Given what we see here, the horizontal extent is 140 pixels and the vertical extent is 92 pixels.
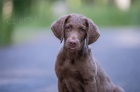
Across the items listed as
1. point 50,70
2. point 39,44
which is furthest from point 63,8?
point 50,70

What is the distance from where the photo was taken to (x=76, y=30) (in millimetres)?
8180

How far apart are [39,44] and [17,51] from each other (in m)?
3.09

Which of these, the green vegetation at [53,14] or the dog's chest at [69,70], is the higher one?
the green vegetation at [53,14]

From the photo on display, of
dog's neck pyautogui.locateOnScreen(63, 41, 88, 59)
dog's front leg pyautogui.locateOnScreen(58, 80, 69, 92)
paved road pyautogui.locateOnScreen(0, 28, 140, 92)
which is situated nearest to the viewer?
dog's neck pyautogui.locateOnScreen(63, 41, 88, 59)

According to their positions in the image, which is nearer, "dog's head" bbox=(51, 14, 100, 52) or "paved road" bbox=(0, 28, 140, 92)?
"dog's head" bbox=(51, 14, 100, 52)

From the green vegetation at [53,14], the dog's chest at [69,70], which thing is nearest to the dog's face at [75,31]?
the dog's chest at [69,70]

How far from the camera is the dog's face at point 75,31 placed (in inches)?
317

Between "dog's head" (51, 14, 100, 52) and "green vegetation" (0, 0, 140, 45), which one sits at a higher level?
"green vegetation" (0, 0, 140, 45)

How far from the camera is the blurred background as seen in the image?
496 inches

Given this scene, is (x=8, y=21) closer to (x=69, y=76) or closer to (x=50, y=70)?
(x=50, y=70)

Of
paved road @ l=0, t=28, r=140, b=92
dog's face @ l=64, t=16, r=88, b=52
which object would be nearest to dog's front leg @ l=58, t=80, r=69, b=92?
dog's face @ l=64, t=16, r=88, b=52

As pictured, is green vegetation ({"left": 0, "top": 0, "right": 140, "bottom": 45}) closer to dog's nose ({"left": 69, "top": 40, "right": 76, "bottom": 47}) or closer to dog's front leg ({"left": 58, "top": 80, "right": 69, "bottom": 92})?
dog's front leg ({"left": 58, "top": 80, "right": 69, "bottom": 92})

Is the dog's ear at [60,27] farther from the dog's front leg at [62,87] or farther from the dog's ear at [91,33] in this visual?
the dog's front leg at [62,87]

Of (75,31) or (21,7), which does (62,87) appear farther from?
(21,7)
